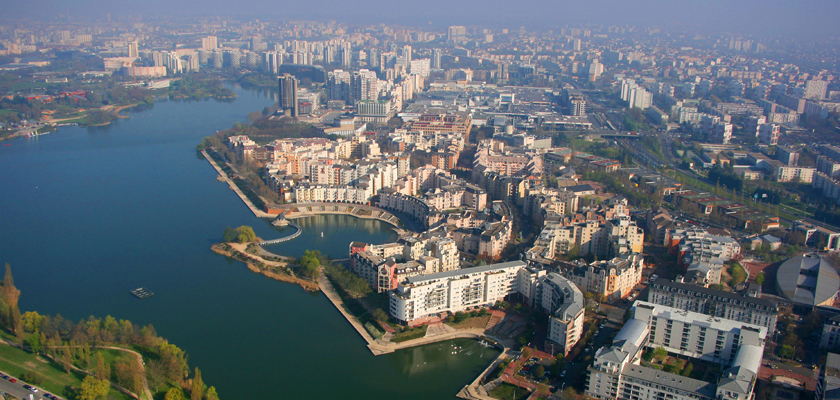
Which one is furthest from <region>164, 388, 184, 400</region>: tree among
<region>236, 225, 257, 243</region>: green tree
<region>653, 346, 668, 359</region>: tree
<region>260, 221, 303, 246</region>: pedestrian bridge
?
<region>653, 346, 668, 359</region>: tree

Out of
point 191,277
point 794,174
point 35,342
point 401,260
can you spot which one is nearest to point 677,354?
point 401,260

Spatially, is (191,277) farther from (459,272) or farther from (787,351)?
(787,351)

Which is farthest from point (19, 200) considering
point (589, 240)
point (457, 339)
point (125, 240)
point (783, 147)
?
point (783, 147)

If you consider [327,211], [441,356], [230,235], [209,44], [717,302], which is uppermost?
[209,44]

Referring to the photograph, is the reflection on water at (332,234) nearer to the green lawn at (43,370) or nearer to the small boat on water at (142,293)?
the small boat on water at (142,293)

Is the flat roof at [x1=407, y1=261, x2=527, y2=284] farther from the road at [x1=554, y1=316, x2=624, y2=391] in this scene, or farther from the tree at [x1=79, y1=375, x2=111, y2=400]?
the tree at [x1=79, y1=375, x2=111, y2=400]

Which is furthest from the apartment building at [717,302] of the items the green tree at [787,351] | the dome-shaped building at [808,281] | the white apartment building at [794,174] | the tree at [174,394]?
the white apartment building at [794,174]
